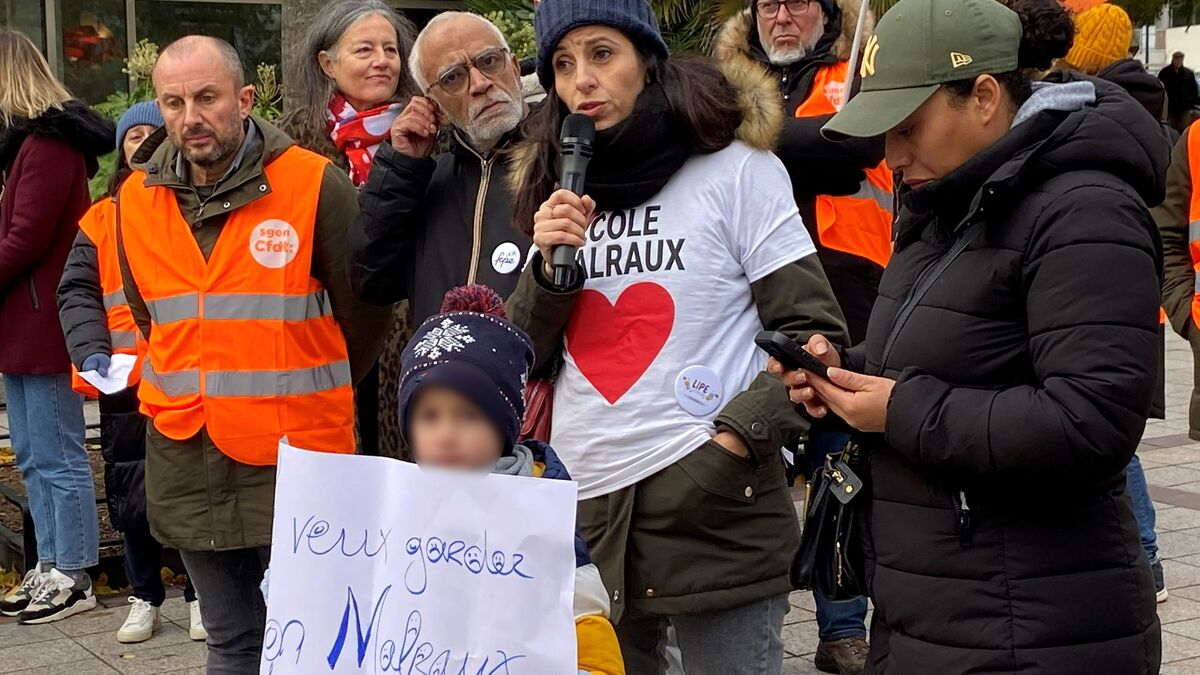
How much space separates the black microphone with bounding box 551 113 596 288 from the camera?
320cm

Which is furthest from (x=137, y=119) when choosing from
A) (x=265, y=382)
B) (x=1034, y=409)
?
(x=1034, y=409)

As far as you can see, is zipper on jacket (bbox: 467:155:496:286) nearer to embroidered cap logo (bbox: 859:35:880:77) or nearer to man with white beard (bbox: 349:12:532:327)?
man with white beard (bbox: 349:12:532:327)

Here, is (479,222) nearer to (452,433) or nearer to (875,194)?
(452,433)

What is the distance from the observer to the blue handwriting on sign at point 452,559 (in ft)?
8.28

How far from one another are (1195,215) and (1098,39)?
28.1 inches

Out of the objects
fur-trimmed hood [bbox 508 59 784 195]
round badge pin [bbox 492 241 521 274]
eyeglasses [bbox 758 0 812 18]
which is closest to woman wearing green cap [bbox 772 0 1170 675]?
fur-trimmed hood [bbox 508 59 784 195]

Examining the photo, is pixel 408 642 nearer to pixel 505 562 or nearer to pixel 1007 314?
pixel 505 562

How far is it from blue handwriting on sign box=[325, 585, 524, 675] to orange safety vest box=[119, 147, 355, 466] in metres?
1.85

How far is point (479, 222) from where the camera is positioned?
386cm

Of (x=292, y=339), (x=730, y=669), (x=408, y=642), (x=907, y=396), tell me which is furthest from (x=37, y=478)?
(x=907, y=396)

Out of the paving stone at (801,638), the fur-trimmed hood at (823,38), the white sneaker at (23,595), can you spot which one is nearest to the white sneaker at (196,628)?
the white sneaker at (23,595)

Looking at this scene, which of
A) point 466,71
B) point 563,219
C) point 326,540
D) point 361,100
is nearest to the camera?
point 326,540

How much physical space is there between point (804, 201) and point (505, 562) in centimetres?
281

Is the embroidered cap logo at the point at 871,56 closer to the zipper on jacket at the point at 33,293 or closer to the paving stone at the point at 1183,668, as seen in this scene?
the paving stone at the point at 1183,668
